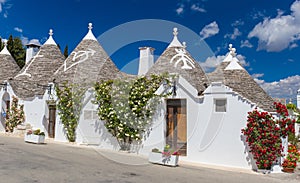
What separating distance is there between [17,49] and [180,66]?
110 ft

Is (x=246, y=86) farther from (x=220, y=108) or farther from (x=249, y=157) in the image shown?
(x=249, y=157)

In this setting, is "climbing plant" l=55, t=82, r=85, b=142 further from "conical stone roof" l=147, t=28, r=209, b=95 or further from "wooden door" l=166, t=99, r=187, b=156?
"wooden door" l=166, t=99, r=187, b=156

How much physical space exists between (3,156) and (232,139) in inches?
333

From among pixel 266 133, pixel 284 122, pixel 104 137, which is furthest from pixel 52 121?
pixel 284 122

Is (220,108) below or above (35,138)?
above

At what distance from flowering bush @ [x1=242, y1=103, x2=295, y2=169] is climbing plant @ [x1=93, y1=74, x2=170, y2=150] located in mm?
4165

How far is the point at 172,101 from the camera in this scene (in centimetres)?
1259

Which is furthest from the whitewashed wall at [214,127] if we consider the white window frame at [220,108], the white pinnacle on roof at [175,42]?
the white pinnacle on roof at [175,42]

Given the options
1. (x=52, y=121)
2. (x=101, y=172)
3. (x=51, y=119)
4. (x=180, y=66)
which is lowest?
(x=101, y=172)

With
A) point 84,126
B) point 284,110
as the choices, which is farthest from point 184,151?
point 84,126

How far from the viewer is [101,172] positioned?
27.8ft

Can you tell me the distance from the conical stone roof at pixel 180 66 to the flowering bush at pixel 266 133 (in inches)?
124

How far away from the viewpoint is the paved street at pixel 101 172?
7621mm

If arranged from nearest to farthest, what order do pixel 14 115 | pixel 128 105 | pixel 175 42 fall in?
pixel 128 105 < pixel 175 42 < pixel 14 115
